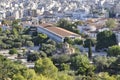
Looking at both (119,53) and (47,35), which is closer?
(119,53)

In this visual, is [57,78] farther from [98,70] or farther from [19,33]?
[19,33]

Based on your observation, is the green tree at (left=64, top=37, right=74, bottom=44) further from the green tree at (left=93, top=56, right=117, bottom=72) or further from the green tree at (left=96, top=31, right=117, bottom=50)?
the green tree at (left=93, top=56, right=117, bottom=72)

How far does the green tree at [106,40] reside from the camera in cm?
2464

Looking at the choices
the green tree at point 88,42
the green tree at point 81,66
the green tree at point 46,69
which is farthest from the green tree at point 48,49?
the green tree at point 46,69

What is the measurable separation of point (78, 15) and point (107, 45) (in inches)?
861

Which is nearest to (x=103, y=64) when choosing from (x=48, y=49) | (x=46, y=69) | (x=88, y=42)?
(x=46, y=69)

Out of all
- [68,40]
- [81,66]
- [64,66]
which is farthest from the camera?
[68,40]

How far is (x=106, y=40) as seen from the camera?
24750mm

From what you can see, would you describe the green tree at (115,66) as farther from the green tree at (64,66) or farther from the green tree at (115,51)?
the green tree at (115,51)

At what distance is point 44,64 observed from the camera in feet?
53.9

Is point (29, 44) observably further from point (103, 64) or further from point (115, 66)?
point (115, 66)

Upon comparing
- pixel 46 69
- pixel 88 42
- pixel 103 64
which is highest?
pixel 46 69

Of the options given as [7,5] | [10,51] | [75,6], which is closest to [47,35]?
[10,51]

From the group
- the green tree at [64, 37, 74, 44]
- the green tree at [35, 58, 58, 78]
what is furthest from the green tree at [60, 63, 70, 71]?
the green tree at [64, 37, 74, 44]
